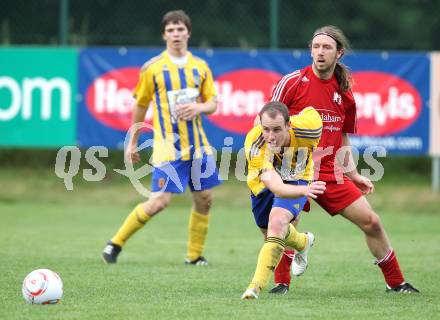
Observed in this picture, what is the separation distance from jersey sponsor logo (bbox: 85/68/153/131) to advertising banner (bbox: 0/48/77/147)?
30 cm

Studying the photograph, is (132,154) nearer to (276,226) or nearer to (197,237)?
(197,237)

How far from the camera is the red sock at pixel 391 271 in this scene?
7148mm

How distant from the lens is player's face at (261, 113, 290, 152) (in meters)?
6.33

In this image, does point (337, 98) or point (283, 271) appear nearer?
point (337, 98)

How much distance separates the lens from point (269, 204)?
6980mm

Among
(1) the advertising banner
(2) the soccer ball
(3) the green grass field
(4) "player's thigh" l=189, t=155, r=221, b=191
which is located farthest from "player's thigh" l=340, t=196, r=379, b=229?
(1) the advertising banner

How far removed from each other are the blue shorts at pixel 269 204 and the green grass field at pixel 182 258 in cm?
56

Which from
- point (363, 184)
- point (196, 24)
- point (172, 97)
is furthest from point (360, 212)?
point (196, 24)

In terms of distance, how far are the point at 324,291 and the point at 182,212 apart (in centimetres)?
704

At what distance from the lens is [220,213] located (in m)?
13.9

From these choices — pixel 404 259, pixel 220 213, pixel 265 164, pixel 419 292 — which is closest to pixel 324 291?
pixel 419 292

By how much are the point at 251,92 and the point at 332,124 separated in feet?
24.1

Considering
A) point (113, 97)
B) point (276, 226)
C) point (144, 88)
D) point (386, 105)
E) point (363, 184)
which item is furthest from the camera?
point (113, 97)

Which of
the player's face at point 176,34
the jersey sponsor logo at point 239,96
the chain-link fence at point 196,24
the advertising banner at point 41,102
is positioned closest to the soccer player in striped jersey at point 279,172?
the player's face at point 176,34
